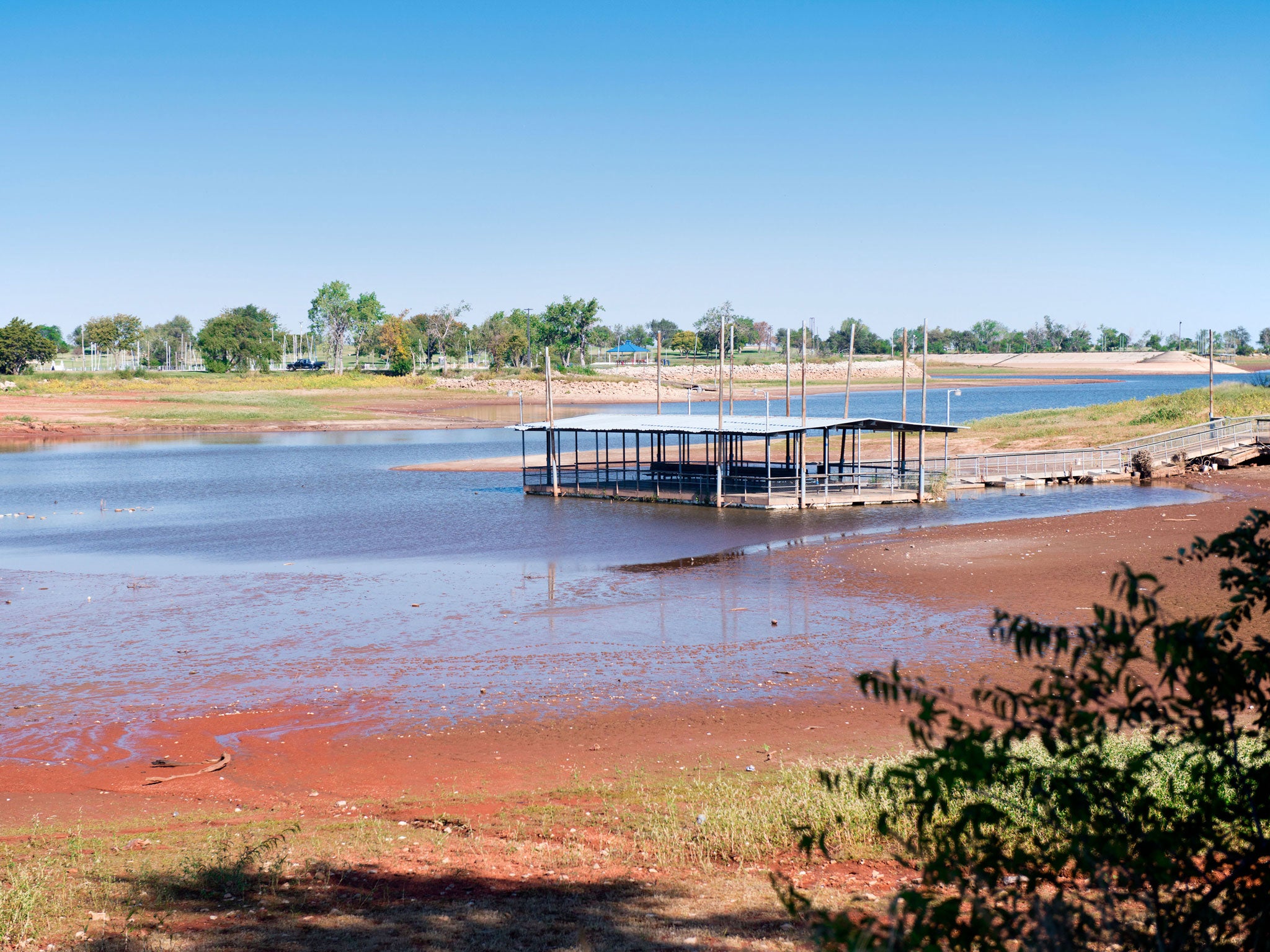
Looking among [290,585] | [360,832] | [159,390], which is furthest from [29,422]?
[360,832]

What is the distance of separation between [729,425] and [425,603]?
64.2 feet

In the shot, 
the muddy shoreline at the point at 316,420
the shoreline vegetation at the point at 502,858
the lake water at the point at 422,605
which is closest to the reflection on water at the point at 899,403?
the muddy shoreline at the point at 316,420

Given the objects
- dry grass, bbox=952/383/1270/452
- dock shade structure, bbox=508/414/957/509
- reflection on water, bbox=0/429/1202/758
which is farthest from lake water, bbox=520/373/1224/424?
reflection on water, bbox=0/429/1202/758

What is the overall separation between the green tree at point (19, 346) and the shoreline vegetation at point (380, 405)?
34.2 ft

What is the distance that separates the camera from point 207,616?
22.2 meters

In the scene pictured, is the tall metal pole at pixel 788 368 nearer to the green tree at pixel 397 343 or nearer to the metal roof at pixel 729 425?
the metal roof at pixel 729 425

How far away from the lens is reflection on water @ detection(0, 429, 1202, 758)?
16797 millimetres

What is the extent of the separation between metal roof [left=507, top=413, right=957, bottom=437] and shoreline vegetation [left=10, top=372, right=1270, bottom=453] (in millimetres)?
18858

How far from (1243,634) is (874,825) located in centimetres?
1110

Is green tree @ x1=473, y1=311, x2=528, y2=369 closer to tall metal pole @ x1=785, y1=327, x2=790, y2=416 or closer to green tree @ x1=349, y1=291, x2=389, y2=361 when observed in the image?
green tree @ x1=349, y1=291, x2=389, y2=361

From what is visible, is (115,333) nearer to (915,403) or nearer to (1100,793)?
(915,403)

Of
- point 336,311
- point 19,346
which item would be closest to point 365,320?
point 336,311

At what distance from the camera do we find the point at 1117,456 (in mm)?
46750

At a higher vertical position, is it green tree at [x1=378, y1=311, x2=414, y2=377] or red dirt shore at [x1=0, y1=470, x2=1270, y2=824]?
green tree at [x1=378, y1=311, x2=414, y2=377]
